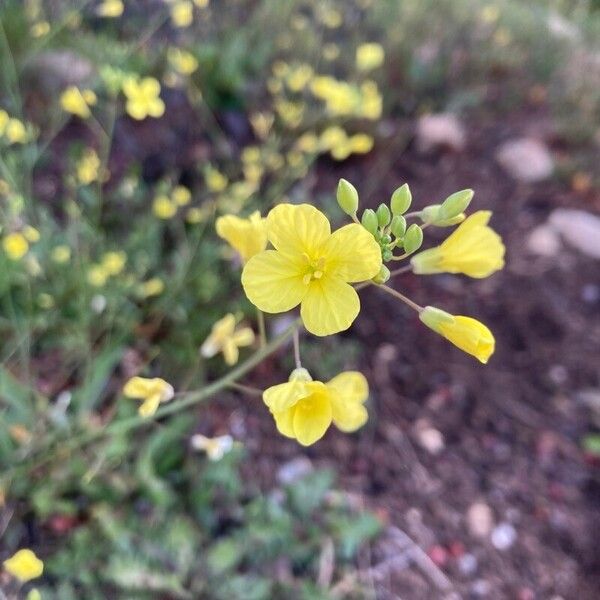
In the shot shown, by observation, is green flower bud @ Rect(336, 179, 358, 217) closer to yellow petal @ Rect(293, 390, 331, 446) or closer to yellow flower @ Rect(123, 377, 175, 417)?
yellow petal @ Rect(293, 390, 331, 446)

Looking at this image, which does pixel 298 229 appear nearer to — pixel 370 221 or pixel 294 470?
pixel 370 221

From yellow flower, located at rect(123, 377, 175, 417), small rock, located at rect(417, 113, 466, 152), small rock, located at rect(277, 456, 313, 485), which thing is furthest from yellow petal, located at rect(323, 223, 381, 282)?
small rock, located at rect(417, 113, 466, 152)

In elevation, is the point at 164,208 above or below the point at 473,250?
below

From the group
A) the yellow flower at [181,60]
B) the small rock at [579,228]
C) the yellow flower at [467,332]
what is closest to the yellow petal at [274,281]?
the yellow flower at [467,332]

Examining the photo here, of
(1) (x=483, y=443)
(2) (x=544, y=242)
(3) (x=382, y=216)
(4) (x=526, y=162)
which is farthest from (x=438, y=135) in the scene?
(3) (x=382, y=216)

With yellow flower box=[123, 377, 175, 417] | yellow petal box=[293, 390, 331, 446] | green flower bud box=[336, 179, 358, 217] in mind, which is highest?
green flower bud box=[336, 179, 358, 217]

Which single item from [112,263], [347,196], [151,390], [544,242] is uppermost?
[347,196]
